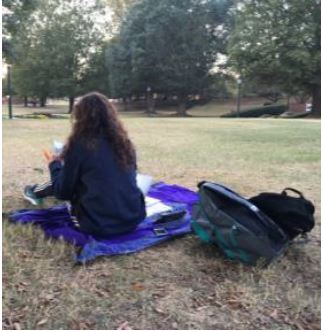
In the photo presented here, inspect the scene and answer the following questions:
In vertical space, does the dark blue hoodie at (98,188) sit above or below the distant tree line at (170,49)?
below

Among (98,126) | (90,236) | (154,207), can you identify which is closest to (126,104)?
(154,207)

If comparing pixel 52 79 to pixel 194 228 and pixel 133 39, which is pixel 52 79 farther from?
pixel 194 228

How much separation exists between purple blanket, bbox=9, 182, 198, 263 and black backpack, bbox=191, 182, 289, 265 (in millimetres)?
386

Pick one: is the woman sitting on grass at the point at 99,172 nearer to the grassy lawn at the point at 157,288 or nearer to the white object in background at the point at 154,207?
the grassy lawn at the point at 157,288

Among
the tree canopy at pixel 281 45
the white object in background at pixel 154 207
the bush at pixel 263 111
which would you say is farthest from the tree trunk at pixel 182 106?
the white object in background at pixel 154 207

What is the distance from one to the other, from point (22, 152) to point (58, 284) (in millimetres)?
6481

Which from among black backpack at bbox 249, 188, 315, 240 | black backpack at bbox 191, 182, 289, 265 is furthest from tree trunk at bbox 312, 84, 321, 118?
black backpack at bbox 191, 182, 289, 265

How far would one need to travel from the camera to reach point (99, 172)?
3.41 meters

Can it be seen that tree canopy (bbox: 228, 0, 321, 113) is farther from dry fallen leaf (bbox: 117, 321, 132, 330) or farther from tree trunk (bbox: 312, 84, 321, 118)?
dry fallen leaf (bbox: 117, 321, 132, 330)

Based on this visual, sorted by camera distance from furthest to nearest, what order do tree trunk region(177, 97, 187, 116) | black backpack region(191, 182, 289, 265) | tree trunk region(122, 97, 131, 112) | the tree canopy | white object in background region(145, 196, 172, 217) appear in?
tree trunk region(122, 97, 131, 112), tree trunk region(177, 97, 187, 116), the tree canopy, white object in background region(145, 196, 172, 217), black backpack region(191, 182, 289, 265)

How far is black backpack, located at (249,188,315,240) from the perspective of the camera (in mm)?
3369

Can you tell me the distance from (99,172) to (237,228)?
986 millimetres

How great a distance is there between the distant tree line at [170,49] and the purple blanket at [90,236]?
2958 cm

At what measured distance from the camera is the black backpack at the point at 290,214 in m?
3.37
